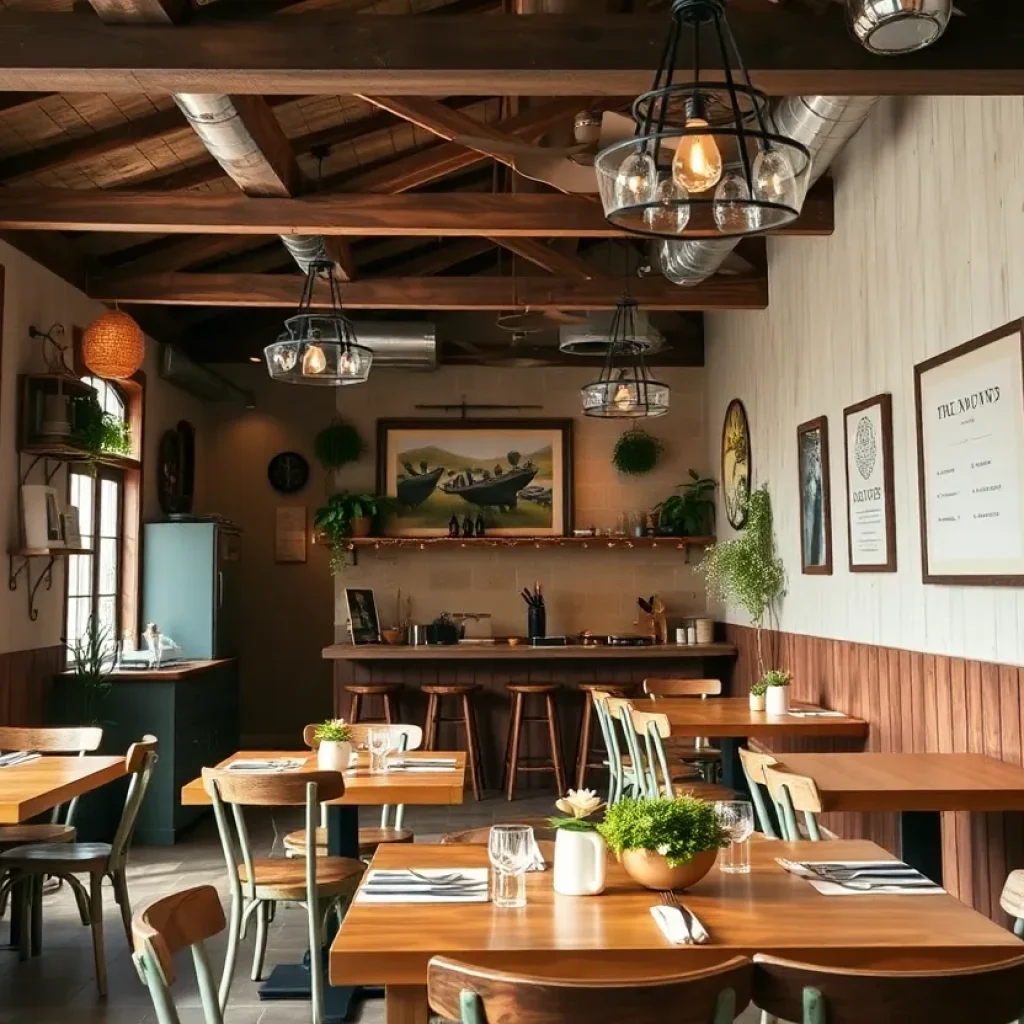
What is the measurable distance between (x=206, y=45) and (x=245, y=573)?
7.55 metres

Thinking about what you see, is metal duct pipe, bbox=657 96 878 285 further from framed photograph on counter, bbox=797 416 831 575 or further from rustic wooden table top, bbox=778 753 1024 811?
rustic wooden table top, bbox=778 753 1024 811

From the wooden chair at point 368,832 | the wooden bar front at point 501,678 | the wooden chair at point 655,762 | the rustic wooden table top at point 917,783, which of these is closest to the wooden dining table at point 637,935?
the rustic wooden table top at point 917,783

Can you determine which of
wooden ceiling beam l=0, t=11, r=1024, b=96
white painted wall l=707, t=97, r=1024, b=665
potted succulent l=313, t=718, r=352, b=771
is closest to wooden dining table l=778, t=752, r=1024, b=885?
white painted wall l=707, t=97, r=1024, b=665

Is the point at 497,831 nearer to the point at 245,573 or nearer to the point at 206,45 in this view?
the point at 206,45

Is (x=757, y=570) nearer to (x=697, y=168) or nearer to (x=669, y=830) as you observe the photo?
(x=697, y=168)

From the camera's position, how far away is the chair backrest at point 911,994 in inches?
70.9

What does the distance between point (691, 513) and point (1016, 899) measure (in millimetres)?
6702

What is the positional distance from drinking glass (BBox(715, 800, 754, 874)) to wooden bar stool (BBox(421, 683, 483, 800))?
5.45 m

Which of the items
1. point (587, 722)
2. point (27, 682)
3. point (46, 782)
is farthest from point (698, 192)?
point (587, 722)

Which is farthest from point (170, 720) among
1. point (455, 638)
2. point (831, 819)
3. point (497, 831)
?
point (497, 831)

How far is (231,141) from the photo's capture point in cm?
495

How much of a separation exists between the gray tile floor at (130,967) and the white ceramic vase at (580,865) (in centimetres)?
200

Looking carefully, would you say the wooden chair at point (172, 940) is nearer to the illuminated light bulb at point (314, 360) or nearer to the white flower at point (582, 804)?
the white flower at point (582, 804)

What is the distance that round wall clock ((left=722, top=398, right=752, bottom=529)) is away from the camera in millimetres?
8042
